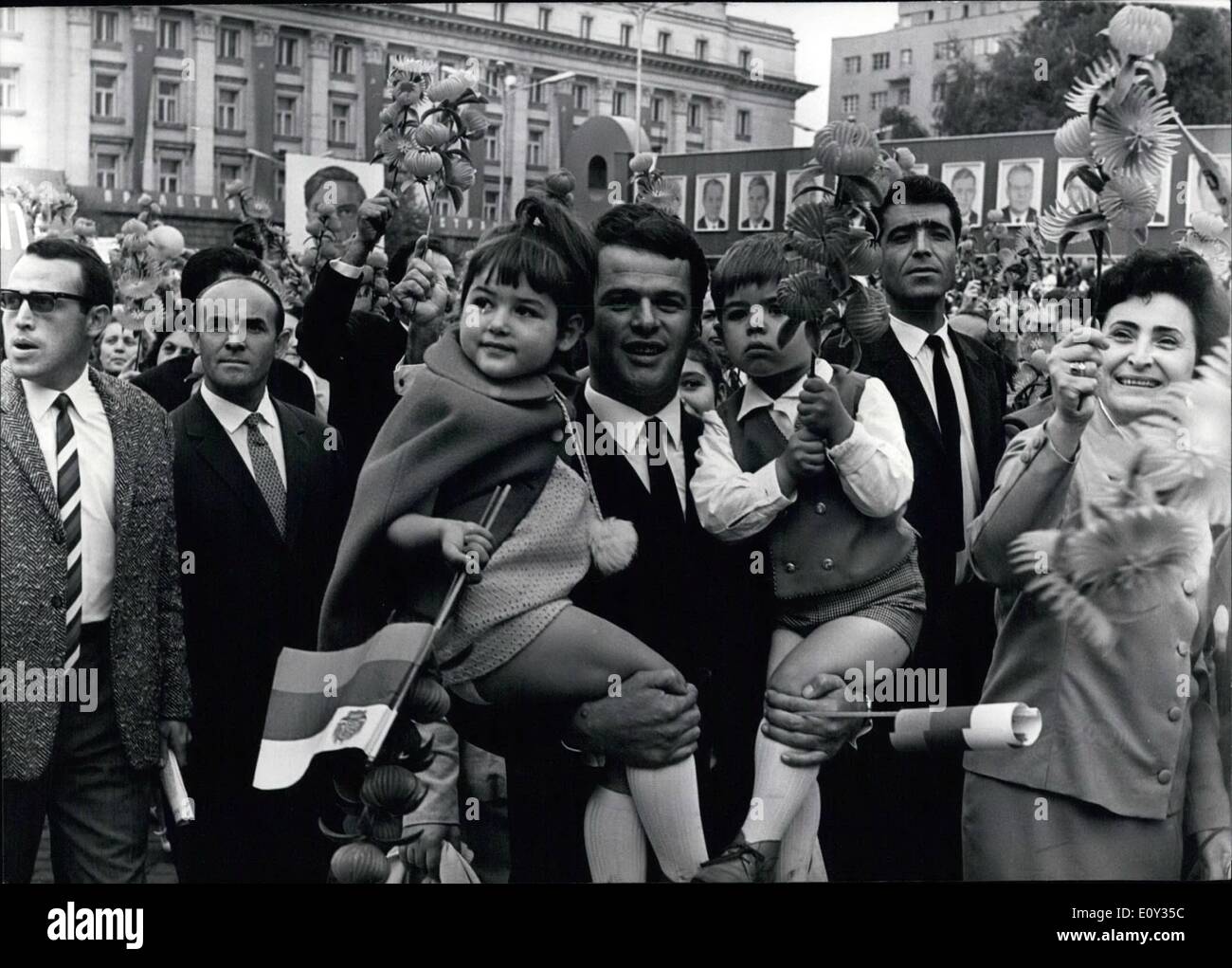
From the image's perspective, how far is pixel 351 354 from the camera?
4.39 metres

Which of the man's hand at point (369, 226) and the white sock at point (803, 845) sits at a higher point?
the man's hand at point (369, 226)

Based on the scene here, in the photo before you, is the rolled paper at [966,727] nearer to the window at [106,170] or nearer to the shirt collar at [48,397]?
the shirt collar at [48,397]

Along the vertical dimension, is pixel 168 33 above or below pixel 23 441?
above

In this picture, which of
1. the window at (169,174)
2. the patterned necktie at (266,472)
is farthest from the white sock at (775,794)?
the window at (169,174)

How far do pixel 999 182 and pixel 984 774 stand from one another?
1.56 meters

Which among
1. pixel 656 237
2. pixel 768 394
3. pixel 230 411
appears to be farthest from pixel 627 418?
pixel 230 411

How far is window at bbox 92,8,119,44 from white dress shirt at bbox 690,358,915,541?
5.93ft

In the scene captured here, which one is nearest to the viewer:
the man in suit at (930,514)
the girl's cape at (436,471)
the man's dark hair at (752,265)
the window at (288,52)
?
the girl's cape at (436,471)

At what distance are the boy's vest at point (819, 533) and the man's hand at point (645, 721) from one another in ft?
1.19

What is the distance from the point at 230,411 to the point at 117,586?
1.80 ft

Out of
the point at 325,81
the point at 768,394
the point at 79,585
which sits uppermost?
the point at 325,81

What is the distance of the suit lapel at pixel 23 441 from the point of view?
4270mm

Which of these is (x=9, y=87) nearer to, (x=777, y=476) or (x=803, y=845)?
(x=777, y=476)
